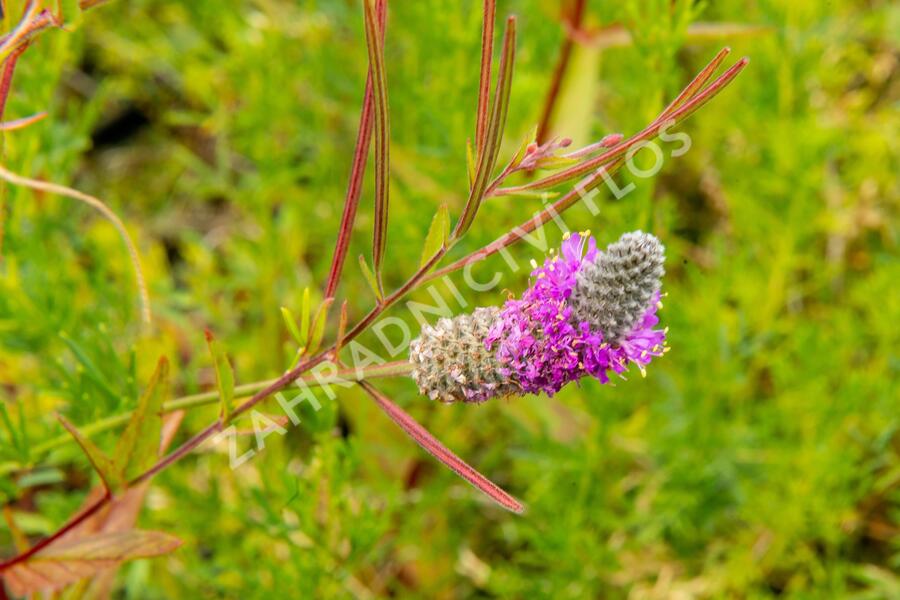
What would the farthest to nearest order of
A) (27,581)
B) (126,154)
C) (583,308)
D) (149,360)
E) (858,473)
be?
1. (126,154)
2. (149,360)
3. (858,473)
4. (27,581)
5. (583,308)

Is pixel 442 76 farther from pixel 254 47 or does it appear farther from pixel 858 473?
pixel 858 473

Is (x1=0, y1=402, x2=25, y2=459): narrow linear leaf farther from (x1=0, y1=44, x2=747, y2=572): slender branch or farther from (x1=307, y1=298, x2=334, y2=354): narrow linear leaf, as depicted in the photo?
(x1=307, y1=298, x2=334, y2=354): narrow linear leaf

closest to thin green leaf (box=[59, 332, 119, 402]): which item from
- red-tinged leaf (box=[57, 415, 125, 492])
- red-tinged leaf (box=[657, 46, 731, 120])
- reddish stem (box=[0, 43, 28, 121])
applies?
red-tinged leaf (box=[57, 415, 125, 492])

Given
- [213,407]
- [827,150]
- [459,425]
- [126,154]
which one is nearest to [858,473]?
[827,150]

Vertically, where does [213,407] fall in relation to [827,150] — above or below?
above

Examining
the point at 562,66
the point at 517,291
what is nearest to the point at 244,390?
the point at 517,291
